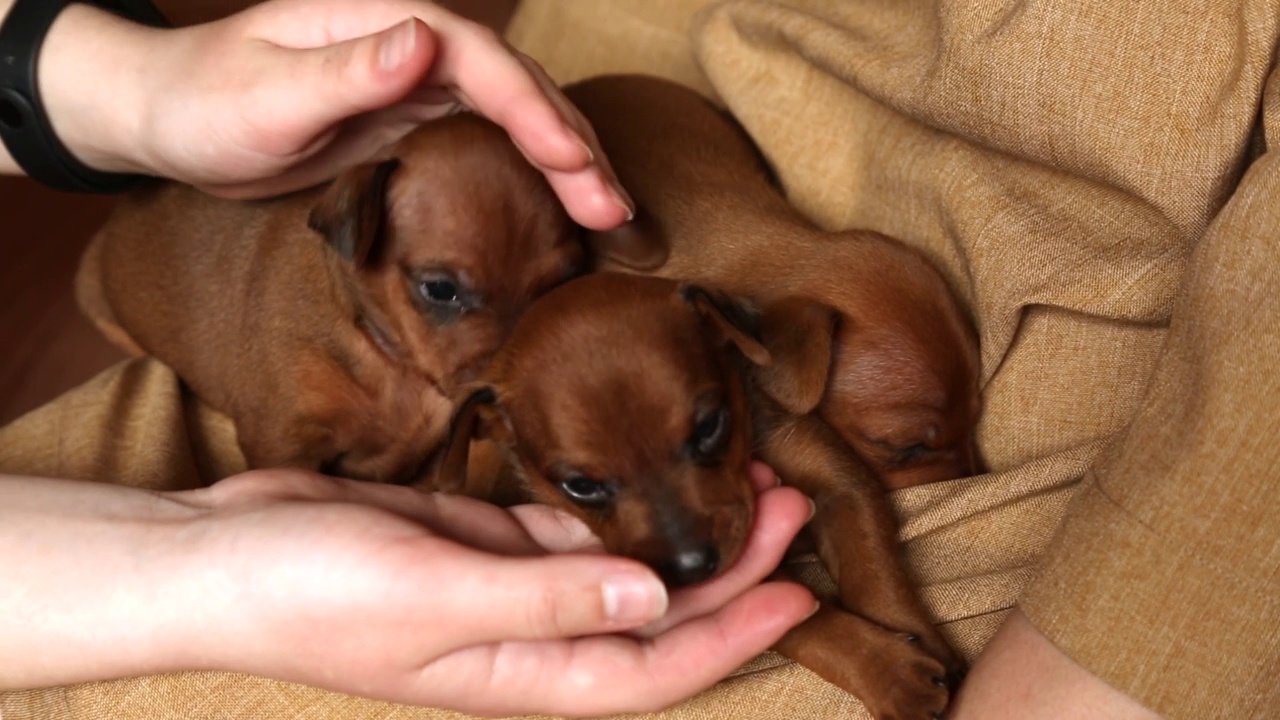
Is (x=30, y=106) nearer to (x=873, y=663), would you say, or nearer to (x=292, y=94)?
(x=292, y=94)

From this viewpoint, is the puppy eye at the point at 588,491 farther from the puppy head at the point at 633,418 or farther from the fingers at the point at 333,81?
the fingers at the point at 333,81

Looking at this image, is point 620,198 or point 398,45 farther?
point 620,198

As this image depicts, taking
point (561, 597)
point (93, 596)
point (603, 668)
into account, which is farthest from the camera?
point (93, 596)

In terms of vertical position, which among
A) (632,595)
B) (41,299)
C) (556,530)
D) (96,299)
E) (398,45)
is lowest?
(41,299)

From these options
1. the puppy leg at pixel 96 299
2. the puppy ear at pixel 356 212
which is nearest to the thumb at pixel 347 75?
the puppy ear at pixel 356 212

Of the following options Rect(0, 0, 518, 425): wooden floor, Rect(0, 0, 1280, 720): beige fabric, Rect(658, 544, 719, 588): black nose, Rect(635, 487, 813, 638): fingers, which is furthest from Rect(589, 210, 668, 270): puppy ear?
Rect(0, 0, 518, 425): wooden floor

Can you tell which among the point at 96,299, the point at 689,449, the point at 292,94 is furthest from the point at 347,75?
the point at 96,299
